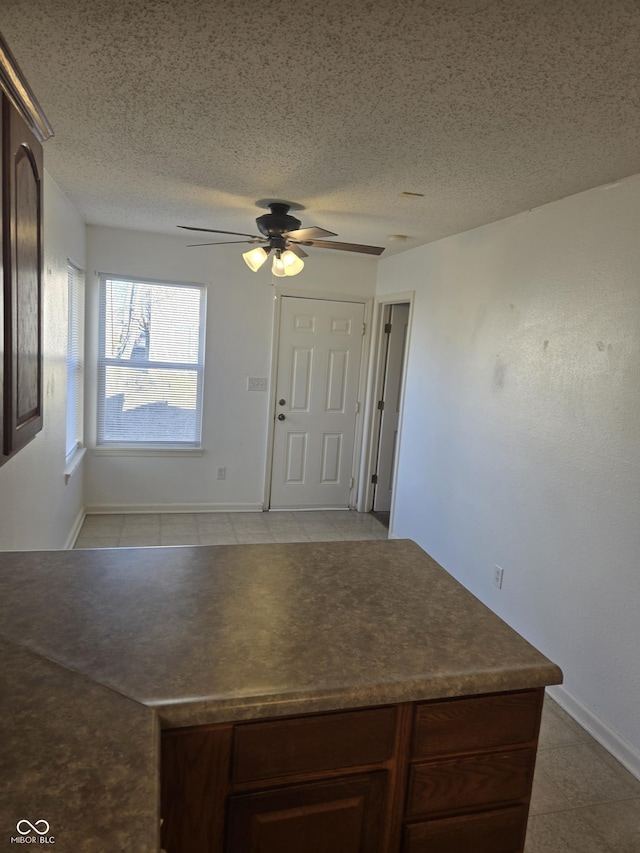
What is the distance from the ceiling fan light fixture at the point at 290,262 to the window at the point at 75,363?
1721 millimetres

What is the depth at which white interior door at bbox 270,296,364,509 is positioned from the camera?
519 cm

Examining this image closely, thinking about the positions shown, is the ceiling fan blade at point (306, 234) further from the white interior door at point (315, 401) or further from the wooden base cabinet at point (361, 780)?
the wooden base cabinet at point (361, 780)

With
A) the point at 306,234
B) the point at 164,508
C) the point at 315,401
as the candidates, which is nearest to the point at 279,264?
the point at 306,234

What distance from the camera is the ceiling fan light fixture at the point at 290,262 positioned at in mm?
3170

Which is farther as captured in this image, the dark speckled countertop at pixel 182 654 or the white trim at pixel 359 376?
the white trim at pixel 359 376

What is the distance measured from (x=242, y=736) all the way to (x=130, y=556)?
2.51ft

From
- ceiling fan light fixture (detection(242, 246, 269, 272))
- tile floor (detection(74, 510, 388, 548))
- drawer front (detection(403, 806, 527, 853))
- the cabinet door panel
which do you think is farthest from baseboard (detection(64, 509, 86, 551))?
drawer front (detection(403, 806, 527, 853))

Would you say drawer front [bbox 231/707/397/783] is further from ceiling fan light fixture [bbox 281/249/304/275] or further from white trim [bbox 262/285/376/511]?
white trim [bbox 262/285/376/511]

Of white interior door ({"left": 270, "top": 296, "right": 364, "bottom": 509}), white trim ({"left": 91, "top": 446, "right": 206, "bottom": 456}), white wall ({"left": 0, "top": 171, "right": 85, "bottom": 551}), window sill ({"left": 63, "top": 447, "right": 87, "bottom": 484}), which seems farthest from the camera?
white interior door ({"left": 270, "top": 296, "right": 364, "bottom": 509})

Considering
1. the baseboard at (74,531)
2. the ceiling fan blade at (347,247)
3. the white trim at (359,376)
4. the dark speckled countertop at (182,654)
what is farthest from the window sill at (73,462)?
the dark speckled countertop at (182,654)

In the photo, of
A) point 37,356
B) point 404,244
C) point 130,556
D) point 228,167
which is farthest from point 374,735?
point 404,244

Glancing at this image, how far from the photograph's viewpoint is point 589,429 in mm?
2611

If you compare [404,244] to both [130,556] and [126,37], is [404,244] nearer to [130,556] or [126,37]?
[126,37]

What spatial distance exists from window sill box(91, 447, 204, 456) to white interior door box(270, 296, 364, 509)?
0.76 m
